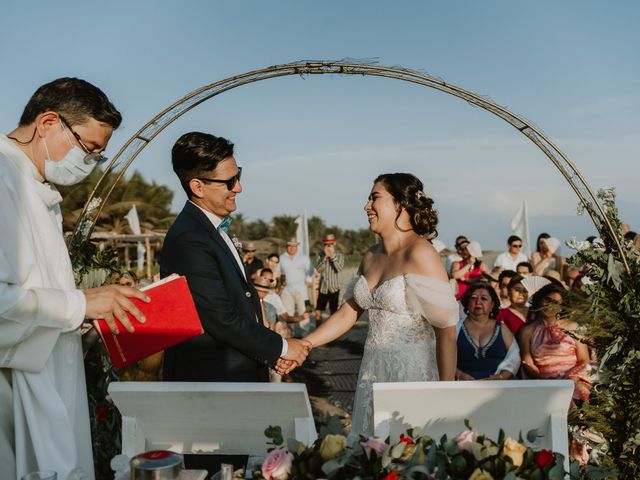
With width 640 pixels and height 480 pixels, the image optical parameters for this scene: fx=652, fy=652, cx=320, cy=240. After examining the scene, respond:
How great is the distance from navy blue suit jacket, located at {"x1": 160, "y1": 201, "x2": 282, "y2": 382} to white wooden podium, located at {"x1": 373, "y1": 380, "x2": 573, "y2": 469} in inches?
44.6

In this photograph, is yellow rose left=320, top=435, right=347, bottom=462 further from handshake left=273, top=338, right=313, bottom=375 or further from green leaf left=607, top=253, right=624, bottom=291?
green leaf left=607, top=253, right=624, bottom=291

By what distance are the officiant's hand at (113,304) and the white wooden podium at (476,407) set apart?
0.90 m

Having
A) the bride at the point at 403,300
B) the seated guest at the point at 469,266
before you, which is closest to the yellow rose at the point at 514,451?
the bride at the point at 403,300

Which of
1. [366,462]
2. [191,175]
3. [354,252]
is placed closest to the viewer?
[366,462]

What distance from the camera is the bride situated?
142 inches

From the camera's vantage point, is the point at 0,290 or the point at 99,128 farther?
the point at 99,128

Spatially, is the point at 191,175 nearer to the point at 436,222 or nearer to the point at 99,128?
the point at 99,128

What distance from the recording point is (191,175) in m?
3.35

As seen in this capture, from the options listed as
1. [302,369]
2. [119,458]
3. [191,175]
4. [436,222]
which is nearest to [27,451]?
[119,458]

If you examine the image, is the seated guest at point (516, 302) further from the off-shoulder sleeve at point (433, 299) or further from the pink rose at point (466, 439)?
the pink rose at point (466, 439)

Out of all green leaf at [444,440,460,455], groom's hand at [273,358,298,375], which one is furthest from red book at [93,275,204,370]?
green leaf at [444,440,460,455]

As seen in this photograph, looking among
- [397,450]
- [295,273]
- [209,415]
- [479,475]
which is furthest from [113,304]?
[295,273]

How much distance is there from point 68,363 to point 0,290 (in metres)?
0.43

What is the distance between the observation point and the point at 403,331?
3693 millimetres
